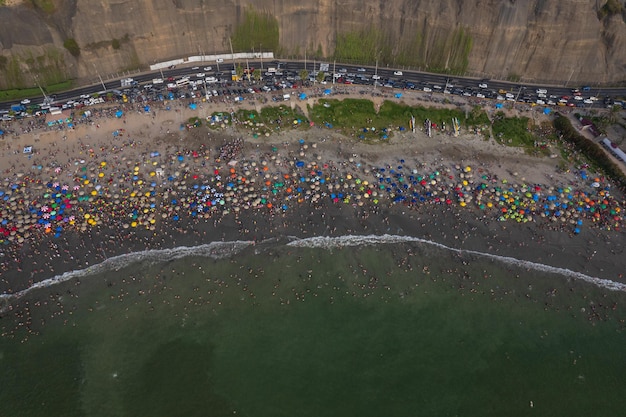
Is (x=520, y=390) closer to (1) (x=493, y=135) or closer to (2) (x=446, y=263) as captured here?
(2) (x=446, y=263)

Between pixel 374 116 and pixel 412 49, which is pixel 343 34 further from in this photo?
pixel 374 116

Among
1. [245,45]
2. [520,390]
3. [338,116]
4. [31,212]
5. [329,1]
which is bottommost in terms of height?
[520,390]

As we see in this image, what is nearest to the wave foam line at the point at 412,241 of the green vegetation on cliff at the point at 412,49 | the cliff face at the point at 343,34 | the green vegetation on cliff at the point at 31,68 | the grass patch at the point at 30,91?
the green vegetation on cliff at the point at 412,49

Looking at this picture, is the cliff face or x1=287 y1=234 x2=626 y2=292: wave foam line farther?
the cliff face

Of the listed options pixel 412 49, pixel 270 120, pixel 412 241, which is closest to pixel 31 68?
pixel 270 120

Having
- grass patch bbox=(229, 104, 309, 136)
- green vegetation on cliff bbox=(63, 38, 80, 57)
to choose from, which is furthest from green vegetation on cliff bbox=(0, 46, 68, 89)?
grass patch bbox=(229, 104, 309, 136)

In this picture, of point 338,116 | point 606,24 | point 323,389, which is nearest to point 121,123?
point 338,116

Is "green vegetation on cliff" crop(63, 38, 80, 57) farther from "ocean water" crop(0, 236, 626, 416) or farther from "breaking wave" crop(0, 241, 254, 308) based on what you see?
"ocean water" crop(0, 236, 626, 416)

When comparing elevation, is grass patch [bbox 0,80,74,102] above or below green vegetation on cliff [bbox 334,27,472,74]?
below
